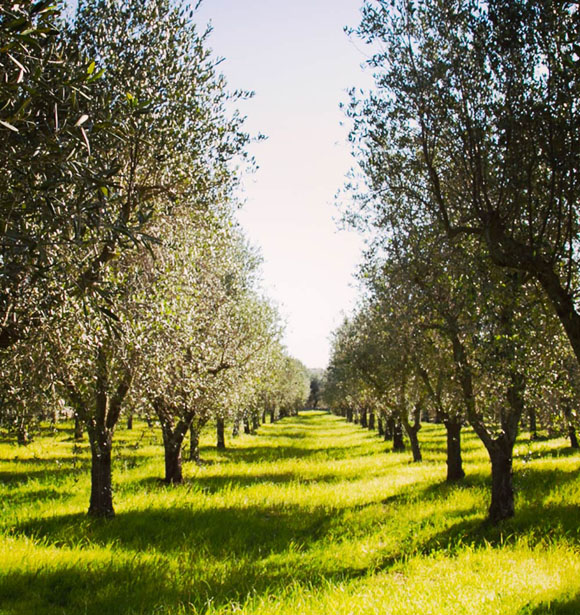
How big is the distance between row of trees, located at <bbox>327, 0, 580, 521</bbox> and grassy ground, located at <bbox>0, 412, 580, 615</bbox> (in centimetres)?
215

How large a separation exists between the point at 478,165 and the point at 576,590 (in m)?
7.35

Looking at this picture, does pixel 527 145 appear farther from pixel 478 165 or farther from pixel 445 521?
pixel 445 521

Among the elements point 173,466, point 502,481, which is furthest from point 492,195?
point 173,466

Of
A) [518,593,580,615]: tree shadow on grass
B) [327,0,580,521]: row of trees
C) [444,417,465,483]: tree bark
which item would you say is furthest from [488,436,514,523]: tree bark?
[444,417,465,483]: tree bark

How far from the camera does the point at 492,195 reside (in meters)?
10.4

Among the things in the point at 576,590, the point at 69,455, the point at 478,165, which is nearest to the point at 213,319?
the point at 478,165

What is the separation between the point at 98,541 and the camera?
37.6 ft

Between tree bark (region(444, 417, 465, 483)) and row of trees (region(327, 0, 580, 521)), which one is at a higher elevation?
row of trees (region(327, 0, 580, 521))

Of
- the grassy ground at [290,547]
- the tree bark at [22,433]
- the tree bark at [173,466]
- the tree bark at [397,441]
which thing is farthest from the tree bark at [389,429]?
the tree bark at [22,433]

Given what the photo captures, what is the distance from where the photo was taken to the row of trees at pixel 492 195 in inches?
336

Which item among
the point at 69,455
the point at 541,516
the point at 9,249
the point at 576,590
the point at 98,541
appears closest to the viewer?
the point at 9,249

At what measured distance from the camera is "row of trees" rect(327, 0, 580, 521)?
854cm

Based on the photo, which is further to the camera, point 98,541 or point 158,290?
point 98,541

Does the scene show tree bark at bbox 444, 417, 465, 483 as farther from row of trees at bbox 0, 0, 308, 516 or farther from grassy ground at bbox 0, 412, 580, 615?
row of trees at bbox 0, 0, 308, 516
